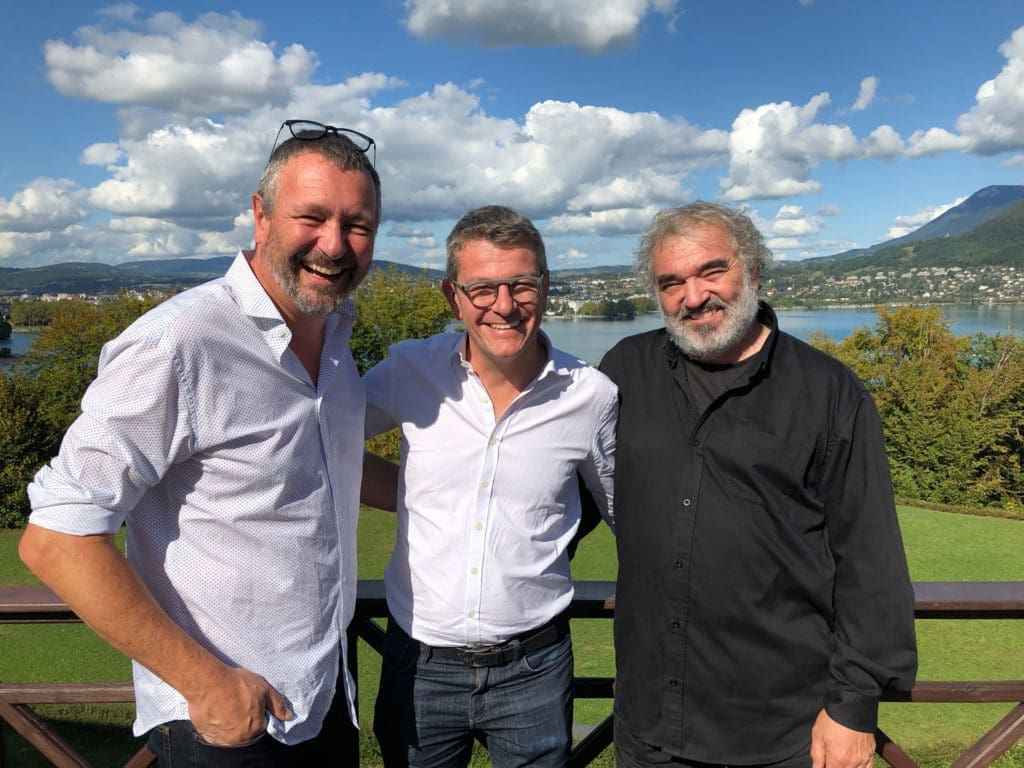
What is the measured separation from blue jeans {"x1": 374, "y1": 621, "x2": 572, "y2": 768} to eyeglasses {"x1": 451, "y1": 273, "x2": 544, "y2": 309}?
0.97 m

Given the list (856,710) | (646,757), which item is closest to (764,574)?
(856,710)

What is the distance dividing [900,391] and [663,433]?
1401 inches

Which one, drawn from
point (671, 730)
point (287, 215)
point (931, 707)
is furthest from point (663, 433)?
point (931, 707)

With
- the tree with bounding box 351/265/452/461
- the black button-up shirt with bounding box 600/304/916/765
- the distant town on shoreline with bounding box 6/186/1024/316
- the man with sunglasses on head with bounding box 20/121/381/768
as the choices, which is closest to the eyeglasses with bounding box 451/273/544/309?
the man with sunglasses on head with bounding box 20/121/381/768

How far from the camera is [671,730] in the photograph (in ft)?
6.11

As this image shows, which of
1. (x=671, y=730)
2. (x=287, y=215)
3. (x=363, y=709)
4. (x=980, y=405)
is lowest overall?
(x=980, y=405)

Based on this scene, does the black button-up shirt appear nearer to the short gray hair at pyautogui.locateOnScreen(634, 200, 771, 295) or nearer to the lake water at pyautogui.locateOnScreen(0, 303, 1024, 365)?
the short gray hair at pyautogui.locateOnScreen(634, 200, 771, 295)

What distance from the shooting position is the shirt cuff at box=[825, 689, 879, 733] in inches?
68.2

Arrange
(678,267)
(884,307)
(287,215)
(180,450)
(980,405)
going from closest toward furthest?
1. (180,450)
2. (287,215)
3. (678,267)
4. (980,405)
5. (884,307)

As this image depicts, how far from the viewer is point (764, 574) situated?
1790 millimetres

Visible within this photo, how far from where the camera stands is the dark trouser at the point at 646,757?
183 cm

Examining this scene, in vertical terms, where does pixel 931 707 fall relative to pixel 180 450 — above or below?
below

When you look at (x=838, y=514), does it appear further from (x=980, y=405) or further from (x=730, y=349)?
(x=980, y=405)

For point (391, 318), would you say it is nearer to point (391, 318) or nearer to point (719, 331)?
point (391, 318)
